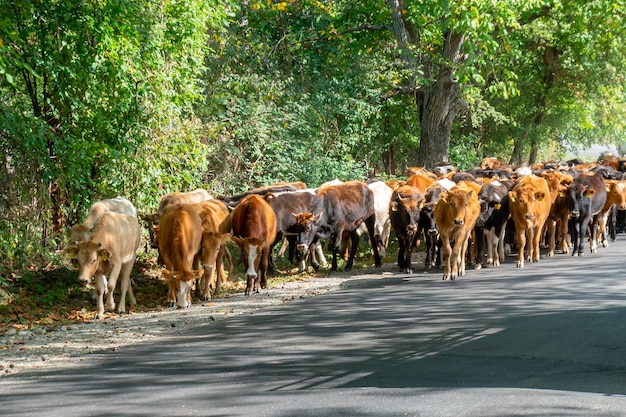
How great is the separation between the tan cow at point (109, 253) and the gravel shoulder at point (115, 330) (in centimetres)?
53

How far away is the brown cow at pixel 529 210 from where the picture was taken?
2091cm

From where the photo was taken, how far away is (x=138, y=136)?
771 inches

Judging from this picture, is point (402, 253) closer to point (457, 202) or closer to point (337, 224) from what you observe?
point (337, 224)

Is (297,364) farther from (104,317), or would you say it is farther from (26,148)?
(26,148)

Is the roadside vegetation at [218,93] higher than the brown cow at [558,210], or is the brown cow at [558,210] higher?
the roadside vegetation at [218,93]

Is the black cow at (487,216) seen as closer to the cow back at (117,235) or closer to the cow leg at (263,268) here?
the cow leg at (263,268)

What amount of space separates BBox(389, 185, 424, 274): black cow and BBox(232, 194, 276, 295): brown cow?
325 cm

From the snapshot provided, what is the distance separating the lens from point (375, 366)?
10422 mm

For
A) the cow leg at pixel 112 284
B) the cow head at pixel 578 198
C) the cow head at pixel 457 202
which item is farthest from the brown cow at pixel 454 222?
the cow leg at pixel 112 284

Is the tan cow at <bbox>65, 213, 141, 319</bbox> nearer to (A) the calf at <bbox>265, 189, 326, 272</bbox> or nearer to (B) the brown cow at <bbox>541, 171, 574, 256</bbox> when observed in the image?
(A) the calf at <bbox>265, 189, 326, 272</bbox>

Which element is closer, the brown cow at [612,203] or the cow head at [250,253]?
the cow head at [250,253]

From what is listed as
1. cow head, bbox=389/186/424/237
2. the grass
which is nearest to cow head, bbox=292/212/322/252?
the grass

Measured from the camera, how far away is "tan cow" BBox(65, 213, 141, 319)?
15.6 m

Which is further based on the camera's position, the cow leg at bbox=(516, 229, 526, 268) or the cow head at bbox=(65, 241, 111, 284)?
the cow leg at bbox=(516, 229, 526, 268)
